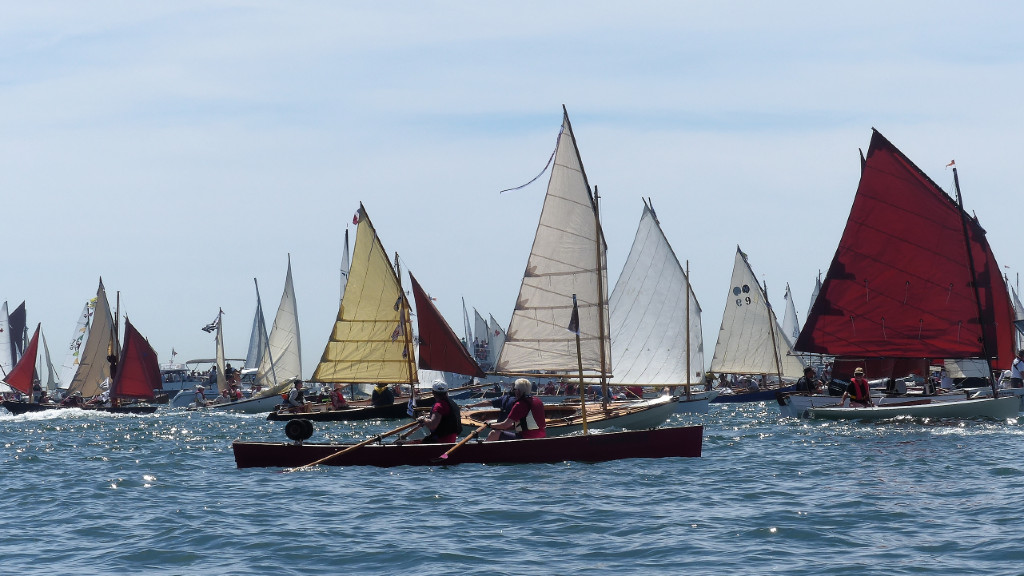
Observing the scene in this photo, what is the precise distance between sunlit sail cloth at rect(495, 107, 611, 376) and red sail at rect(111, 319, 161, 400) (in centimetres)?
4183

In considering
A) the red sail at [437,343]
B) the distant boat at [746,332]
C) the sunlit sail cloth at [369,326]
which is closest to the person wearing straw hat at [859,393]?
the red sail at [437,343]

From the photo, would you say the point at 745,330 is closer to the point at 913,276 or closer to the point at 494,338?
the point at 913,276

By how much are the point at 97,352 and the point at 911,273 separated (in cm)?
5693

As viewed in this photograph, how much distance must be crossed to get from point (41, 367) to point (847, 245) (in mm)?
116692

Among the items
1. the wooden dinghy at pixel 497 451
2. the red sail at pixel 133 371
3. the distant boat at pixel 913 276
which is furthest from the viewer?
the red sail at pixel 133 371

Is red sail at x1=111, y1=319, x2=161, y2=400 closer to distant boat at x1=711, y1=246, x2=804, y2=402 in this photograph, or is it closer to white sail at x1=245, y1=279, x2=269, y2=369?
white sail at x1=245, y1=279, x2=269, y2=369

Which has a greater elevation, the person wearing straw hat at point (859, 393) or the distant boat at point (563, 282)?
the distant boat at point (563, 282)

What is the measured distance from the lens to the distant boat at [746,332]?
234 feet

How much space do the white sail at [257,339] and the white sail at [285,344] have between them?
341 inches

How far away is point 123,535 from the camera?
17.6 metres

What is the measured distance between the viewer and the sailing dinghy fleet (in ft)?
87.6

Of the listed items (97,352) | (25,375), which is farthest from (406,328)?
(25,375)

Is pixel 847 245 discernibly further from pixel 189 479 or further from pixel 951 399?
pixel 189 479

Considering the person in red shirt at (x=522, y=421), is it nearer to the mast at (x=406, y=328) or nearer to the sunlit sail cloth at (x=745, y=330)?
the mast at (x=406, y=328)
